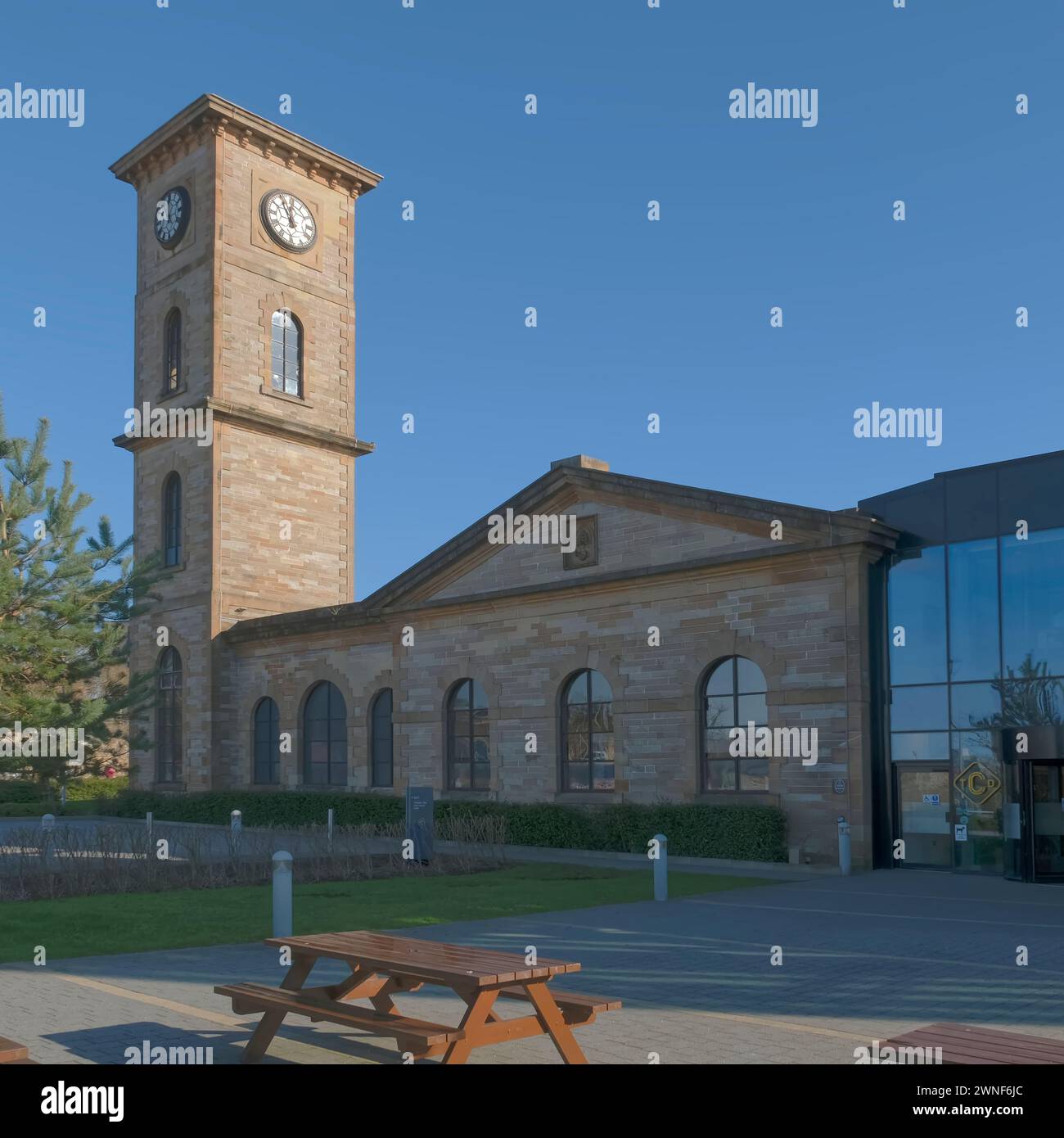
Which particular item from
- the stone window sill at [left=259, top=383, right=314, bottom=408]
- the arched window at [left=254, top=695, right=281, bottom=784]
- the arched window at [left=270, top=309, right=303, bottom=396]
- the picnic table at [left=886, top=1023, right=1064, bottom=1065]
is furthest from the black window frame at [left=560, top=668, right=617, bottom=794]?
the picnic table at [left=886, top=1023, right=1064, bottom=1065]

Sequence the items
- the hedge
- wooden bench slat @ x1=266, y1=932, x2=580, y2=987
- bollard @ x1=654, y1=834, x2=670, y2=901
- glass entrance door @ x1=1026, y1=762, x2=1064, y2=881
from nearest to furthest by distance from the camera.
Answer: wooden bench slat @ x1=266, y1=932, x2=580, y2=987
bollard @ x1=654, y1=834, x2=670, y2=901
glass entrance door @ x1=1026, y1=762, x2=1064, y2=881
the hedge

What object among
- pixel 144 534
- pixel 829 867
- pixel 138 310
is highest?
pixel 138 310

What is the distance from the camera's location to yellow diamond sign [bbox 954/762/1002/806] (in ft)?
69.7

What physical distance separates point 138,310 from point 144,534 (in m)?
8.06

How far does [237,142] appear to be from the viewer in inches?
1531

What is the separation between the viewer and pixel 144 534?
130 ft

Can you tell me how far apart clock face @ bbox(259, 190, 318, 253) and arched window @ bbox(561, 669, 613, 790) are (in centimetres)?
2093

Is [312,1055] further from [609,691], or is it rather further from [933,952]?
[609,691]

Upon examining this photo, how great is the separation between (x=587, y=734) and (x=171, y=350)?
2160 centimetres

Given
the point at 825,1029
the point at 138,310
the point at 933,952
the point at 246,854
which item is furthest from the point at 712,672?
the point at 138,310

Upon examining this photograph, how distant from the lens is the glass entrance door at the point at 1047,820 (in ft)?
65.5

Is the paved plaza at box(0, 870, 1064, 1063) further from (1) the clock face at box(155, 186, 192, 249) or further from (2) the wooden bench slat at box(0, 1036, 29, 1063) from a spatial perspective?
(1) the clock face at box(155, 186, 192, 249)

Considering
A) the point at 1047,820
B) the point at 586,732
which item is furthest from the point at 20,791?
the point at 1047,820

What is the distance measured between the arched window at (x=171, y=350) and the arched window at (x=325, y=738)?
40.3ft
